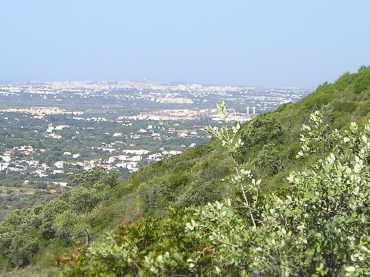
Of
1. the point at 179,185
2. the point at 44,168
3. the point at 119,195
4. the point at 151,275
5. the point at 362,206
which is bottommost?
the point at 44,168

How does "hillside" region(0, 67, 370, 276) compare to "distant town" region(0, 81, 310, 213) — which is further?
"distant town" region(0, 81, 310, 213)

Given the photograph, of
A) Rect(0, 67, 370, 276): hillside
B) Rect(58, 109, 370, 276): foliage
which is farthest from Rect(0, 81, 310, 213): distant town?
Rect(58, 109, 370, 276): foliage

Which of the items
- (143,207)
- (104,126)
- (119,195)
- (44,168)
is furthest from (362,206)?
(104,126)

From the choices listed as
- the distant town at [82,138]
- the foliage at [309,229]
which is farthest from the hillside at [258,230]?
the distant town at [82,138]

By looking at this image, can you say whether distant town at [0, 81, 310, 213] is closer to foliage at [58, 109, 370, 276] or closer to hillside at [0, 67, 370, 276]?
hillside at [0, 67, 370, 276]

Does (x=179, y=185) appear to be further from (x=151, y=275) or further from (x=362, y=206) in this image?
(x=362, y=206)

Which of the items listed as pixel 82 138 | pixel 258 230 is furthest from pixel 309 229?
pixel 82 138

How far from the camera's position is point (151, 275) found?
4902 mm

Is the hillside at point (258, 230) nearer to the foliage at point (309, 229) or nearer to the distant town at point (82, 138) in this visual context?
the foliage at point (309, 229)

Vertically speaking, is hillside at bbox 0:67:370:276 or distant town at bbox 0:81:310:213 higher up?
hillside at bbox 0:67:370:276

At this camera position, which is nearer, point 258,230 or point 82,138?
point 258,230

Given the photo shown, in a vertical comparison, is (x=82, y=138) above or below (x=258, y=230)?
below

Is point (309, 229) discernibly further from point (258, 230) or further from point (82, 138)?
point (82, 138)

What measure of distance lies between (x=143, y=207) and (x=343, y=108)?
998cm
